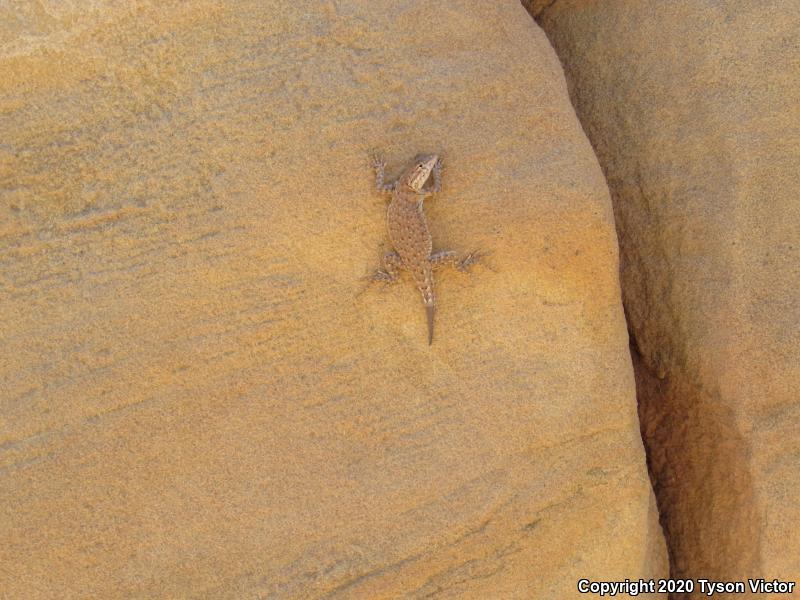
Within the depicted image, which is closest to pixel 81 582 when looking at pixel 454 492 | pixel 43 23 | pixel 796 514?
pixel 454 492

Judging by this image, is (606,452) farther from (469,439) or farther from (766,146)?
(766,146)

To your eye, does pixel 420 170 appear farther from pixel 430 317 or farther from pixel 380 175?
pixel 430 317
